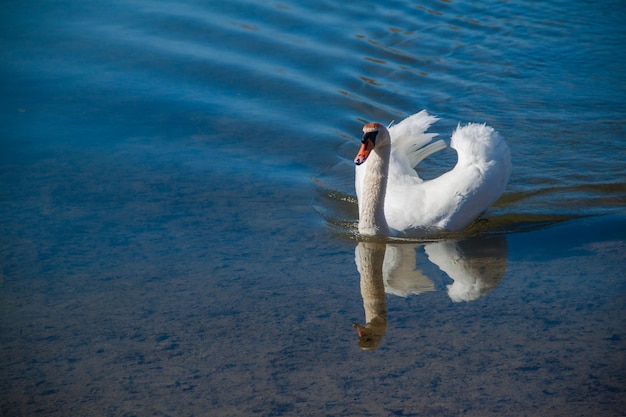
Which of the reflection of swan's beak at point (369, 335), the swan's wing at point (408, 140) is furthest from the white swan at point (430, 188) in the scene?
the reflection of swan's beak at point (369, 335)

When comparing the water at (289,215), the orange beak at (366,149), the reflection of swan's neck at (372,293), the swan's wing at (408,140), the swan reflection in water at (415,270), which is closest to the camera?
A: the water at (289,215)

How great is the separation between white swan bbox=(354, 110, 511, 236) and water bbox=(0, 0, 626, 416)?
0.23 m

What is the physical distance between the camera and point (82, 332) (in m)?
6.15

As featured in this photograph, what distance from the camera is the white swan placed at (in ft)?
24.5

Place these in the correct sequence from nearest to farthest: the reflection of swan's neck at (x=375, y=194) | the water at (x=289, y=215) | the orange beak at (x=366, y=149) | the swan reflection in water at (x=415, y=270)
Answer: the water at (x=289, y=215), the swan reflection in water at (x=415, y=270), the orange beak at (x=366, y=149), the reflection of swan's neck at (x=375, y=194)

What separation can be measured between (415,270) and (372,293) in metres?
0.52

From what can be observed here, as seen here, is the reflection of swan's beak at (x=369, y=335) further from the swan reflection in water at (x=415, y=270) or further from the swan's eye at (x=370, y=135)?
the swan's eye at (x=370, y=135)

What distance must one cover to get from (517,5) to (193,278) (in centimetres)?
874

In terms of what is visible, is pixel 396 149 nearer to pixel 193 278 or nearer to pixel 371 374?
pixel 193 278

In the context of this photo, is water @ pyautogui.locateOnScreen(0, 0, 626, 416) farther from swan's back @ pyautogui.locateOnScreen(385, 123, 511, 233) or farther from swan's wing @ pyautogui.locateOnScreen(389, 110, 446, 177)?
swan's wing @ pyautogui.locateOnScreen(389, 110, 446, 177)

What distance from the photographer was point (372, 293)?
6711mm

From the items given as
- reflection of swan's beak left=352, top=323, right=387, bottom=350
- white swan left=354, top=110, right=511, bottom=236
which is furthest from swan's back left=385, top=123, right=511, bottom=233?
reflection of swan's beak left=352, top=323, right=387, bottom=350

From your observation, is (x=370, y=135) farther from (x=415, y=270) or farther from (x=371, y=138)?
(x=415, y=270)

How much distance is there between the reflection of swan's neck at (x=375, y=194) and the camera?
7.46m
